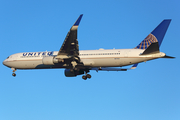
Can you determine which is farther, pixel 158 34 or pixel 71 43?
pixel 158 34

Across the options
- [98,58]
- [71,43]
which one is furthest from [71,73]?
[71,43]

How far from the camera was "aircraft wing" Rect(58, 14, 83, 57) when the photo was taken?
24.7 m

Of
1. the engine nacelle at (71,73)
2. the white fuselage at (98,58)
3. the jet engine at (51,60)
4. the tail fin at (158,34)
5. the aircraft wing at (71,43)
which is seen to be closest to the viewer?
the aircraft wing at (71,43)

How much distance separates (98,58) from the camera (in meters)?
30.4

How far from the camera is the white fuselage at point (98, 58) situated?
2934 cm

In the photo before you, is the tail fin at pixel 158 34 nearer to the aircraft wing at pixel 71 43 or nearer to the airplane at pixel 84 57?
the airplane at pixel 84 57

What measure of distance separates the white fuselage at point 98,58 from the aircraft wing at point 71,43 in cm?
276

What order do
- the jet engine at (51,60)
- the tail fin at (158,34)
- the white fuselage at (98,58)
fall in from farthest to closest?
the tail fin at (158,34) < the jet engine at (51,60) < the white fuselage at (98,58)

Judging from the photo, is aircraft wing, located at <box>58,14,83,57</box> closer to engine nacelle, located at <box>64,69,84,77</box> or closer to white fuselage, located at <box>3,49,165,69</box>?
white fuselage, located at <box>3,49,165,69</box>

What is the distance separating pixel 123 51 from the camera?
3011 cm

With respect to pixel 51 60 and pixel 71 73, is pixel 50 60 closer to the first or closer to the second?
pixel 51 60

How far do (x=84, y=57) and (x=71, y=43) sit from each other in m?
4.97

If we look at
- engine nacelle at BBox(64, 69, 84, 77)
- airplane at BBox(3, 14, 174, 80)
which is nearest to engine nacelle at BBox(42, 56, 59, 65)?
airplane at BBox(3, 14, 174, 80)

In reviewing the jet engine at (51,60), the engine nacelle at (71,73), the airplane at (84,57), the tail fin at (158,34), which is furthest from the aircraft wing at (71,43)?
the tail fin at (158,34)
